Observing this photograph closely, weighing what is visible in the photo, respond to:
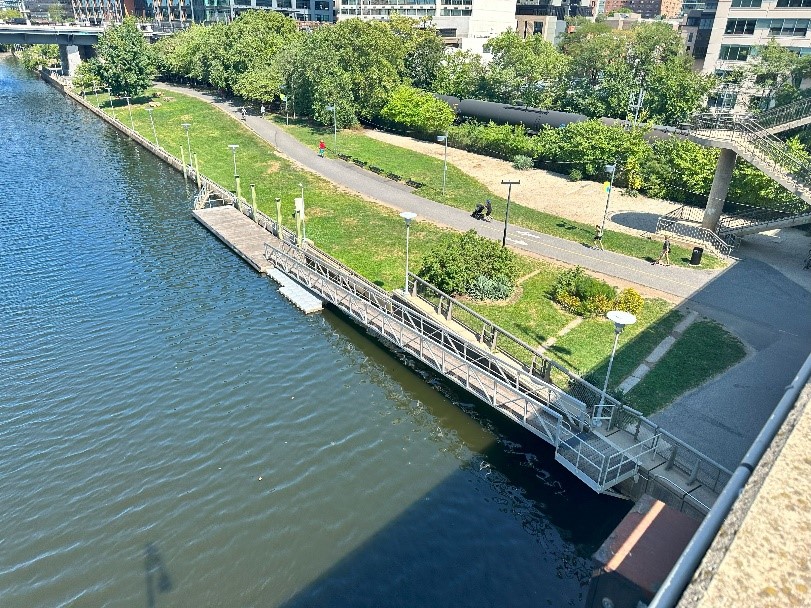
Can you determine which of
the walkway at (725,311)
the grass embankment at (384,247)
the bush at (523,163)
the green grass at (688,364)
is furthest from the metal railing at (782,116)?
the bush at (523,163)

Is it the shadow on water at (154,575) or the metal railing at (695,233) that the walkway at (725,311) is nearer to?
the metal railing at (695,233)

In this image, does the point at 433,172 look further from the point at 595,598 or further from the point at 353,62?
the point at 595,598

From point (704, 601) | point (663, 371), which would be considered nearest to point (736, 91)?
point (663, 371)

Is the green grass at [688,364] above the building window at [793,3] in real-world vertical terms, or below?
below

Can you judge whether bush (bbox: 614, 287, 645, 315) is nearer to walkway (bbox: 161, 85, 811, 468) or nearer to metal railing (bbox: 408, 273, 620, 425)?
walkway (bbox: 161, 85, 811, 468)

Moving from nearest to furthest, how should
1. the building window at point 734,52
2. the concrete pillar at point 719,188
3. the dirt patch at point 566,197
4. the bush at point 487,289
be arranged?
the bush at point 487,289 < the concrete pillar at point 719,188 < the dirt patch at point 566,197 < the building window at point 734,52
